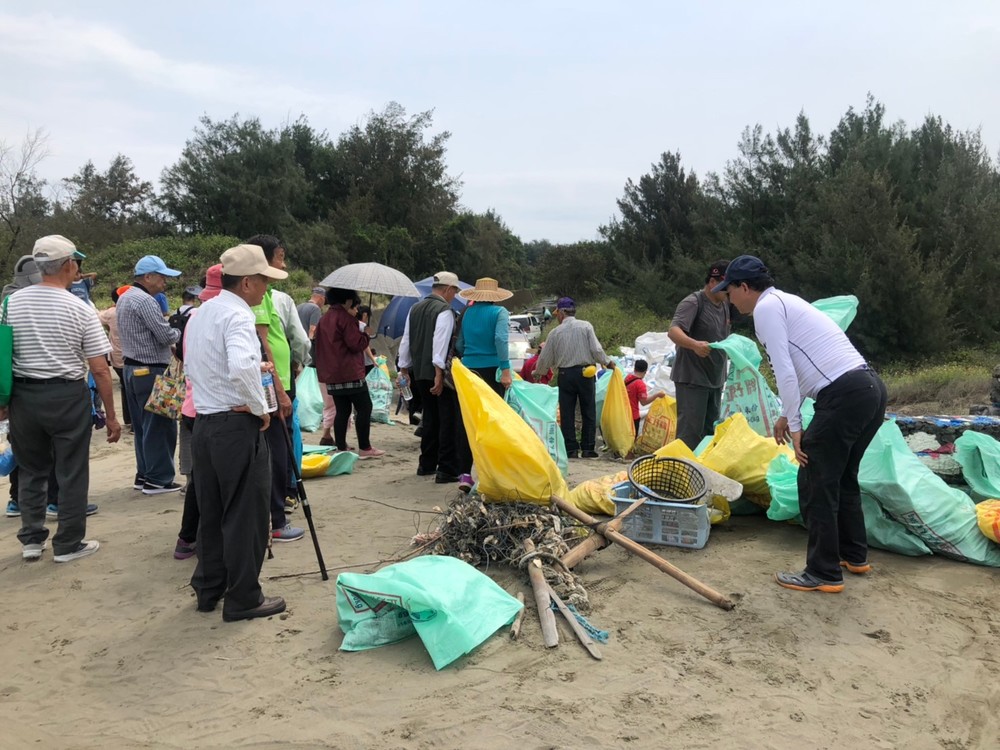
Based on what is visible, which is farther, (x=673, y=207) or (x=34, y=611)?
(x=673, y=207)

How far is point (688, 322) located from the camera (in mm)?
4953

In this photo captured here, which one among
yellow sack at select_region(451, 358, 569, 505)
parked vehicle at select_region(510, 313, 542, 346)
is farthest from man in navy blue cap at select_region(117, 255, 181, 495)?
parked vehicle at select_region(510, 313, 542, 346)

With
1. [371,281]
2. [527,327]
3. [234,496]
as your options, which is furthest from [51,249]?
[527,327]

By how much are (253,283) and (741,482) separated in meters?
3.03

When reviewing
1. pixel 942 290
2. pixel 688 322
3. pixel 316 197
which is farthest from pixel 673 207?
pixel 688 322

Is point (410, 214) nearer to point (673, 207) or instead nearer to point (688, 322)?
point (673, 207)

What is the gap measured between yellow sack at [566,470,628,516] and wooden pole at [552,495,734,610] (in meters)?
0.69

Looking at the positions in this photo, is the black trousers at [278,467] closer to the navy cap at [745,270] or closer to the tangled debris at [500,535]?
the tangled debris at [500,535]

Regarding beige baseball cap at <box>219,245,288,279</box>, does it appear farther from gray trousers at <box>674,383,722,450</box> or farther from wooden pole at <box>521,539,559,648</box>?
gray trousers at <box>674,383,722,450</box>

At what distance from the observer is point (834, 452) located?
3.27 m

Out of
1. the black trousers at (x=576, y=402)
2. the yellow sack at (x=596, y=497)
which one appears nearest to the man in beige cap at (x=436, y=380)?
the yellow sack at (x=596, y=497)

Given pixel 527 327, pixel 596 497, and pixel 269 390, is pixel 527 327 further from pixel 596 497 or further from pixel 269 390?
pixel 269 390

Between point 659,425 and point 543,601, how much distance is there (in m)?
4.33

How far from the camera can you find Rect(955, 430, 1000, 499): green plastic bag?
424 cm
